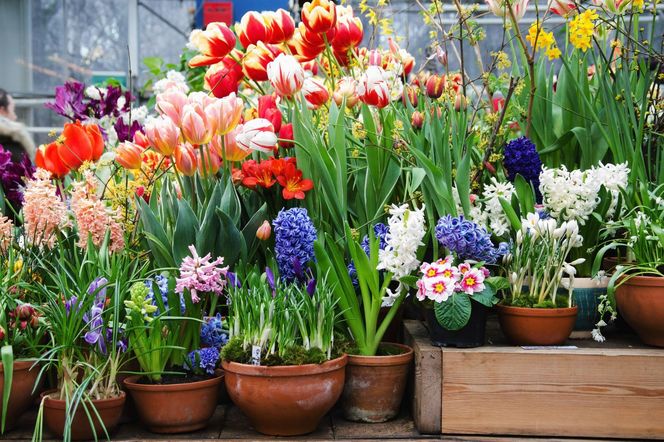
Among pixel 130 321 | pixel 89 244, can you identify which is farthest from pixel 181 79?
pixel 130 321

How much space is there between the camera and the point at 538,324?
1957 mm

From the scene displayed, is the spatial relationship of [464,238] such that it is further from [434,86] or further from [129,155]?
[129,155]

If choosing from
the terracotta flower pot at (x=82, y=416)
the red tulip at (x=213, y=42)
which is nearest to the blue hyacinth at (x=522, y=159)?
the red tulip at (x=213, y=42)

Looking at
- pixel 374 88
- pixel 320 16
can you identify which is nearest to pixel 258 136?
pixel 374 88

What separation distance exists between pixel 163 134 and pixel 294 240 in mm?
447

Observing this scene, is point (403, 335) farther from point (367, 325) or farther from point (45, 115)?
point (45, 115)

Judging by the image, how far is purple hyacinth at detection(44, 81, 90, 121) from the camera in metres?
2.87

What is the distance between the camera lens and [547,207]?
7.04 ft

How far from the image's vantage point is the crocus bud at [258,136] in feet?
6.74

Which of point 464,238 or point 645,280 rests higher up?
point 464,238

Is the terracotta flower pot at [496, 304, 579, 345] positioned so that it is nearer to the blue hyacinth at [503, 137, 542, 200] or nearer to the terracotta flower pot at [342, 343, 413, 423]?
the terracotta flower pot at [342, 343, 413, 423]

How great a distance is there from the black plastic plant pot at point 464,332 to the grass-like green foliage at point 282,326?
26 cm

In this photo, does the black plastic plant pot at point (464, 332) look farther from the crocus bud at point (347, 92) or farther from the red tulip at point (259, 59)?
the red tulip at point (259, 59)

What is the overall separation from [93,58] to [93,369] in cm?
501
